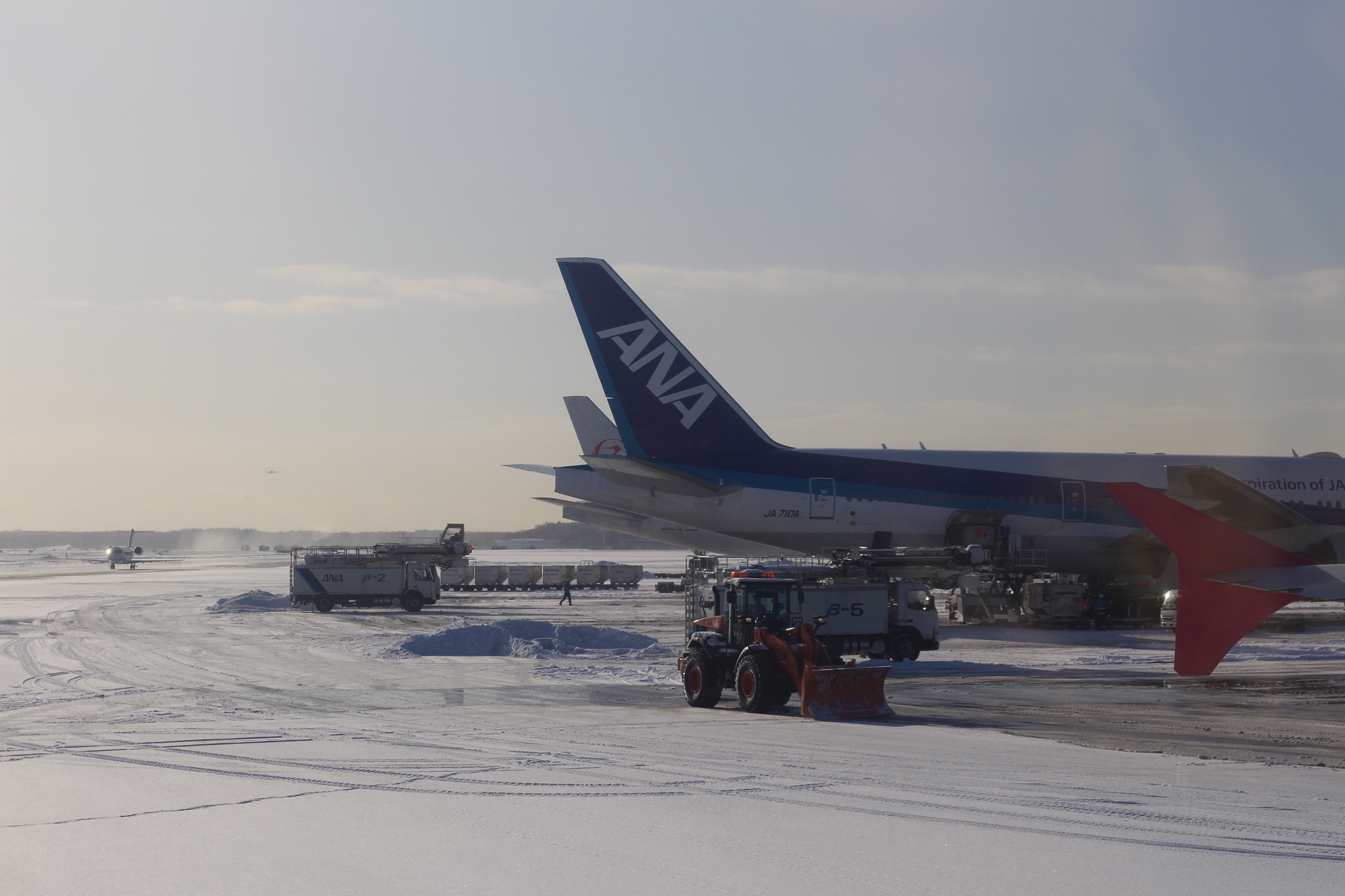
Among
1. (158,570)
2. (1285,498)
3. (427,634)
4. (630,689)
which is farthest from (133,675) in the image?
(158,570)

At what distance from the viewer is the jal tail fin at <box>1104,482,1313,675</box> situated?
15.2m

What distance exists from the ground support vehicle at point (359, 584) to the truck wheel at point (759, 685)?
32356 millimetres

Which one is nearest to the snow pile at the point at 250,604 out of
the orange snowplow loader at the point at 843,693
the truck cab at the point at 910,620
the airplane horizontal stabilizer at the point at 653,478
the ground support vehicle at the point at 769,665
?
the airplane horizontal stabilizer at the point at 653,478

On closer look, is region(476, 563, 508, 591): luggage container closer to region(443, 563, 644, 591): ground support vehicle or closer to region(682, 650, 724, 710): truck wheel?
region(443, 563, 644, 591): ground support vehicle

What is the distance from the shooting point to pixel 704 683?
1911 centimetres

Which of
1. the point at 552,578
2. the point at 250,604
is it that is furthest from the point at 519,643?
the point at 552,578

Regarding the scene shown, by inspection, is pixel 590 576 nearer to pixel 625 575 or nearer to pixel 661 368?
pixel 625 575

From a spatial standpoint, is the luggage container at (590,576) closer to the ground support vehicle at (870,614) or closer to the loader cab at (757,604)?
the ground support vehicle at (870,614)

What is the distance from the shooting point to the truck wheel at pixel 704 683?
1912 cm

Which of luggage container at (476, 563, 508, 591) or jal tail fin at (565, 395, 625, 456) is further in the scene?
luggage container at (476, 563, 508, 591)

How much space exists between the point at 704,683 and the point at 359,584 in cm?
3334

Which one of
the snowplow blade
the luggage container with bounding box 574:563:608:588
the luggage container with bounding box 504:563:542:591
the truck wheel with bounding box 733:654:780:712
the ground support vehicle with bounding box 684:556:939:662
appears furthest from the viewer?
the luggage container with bounding box 574:563:608:588

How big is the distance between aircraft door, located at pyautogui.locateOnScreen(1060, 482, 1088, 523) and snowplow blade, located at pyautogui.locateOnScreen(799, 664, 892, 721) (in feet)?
76.9

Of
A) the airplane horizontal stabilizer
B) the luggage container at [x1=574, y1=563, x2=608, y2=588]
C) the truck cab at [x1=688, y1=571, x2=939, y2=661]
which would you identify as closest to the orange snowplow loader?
the truck cab at [x1=688, y1=571, x2=939, y2=661]
